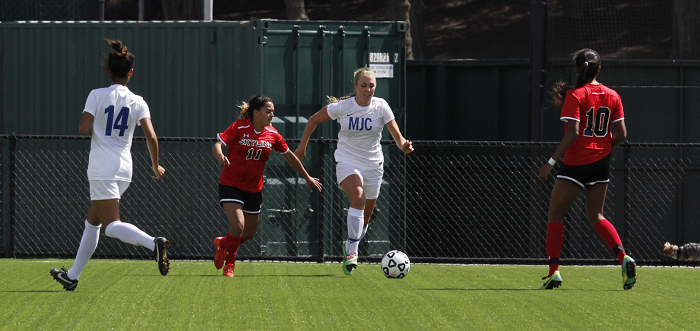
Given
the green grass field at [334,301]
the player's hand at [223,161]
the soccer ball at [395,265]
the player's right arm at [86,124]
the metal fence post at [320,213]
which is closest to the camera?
the green grass field at [334,301]

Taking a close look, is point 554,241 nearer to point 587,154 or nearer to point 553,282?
point 553,282

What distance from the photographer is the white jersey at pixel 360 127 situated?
779cm

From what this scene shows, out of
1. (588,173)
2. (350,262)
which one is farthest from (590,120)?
(350,262)

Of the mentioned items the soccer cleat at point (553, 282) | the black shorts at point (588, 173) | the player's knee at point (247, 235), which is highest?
the black shorts at point (588, 173)

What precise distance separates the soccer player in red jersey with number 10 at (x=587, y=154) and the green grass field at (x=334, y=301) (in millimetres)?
345

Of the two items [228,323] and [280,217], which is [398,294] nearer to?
[228,323]

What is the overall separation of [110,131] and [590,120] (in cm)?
366

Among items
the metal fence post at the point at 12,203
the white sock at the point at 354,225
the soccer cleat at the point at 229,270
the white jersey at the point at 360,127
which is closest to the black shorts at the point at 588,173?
the white jersey at the point at 360,127

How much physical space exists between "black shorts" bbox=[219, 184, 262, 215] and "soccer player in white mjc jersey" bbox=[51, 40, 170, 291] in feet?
4.72

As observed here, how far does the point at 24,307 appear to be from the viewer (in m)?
5.63

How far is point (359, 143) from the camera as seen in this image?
309 inches

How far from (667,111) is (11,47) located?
813 centimetres

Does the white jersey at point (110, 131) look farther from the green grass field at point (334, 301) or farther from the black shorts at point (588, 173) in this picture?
the black shorts at point (588, 173)

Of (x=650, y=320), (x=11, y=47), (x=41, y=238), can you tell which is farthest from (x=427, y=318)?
(x=11, y=47)
